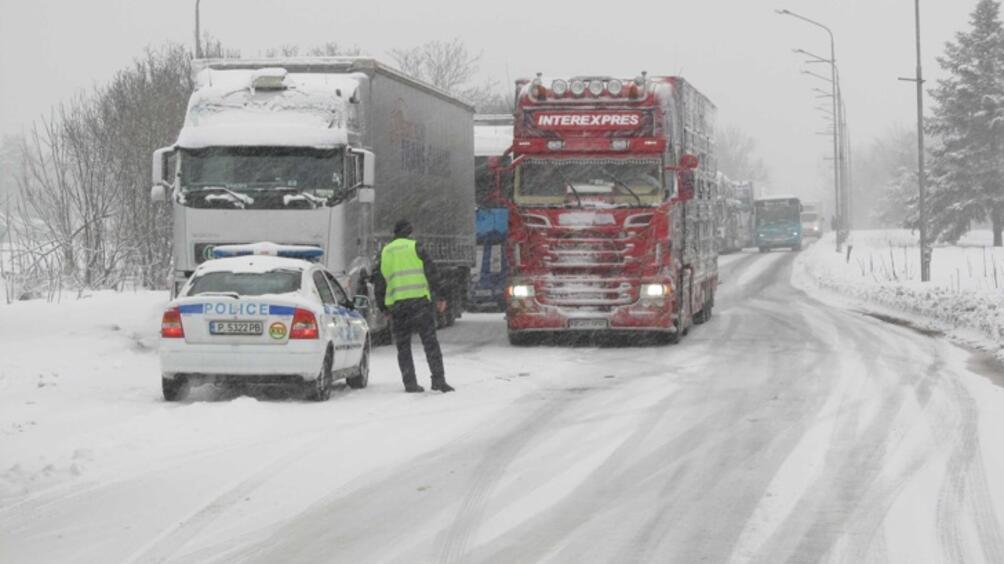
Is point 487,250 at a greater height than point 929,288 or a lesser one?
greater

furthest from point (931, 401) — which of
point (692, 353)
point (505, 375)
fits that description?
point (692, 353)

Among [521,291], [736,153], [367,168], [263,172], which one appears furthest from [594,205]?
[736,153]

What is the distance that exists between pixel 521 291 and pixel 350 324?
20.0 ft

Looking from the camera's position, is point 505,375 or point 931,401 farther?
point 505,375

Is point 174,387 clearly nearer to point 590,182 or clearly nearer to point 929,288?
point 590,182

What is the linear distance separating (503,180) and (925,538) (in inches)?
566

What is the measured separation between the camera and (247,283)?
14.7m

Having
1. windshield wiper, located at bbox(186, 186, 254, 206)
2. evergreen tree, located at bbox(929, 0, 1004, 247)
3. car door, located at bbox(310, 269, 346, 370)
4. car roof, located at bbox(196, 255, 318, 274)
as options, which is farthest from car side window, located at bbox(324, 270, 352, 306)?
evergreen tree, located at bbox(929, 0, 1004, 247)

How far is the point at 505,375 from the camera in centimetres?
1762

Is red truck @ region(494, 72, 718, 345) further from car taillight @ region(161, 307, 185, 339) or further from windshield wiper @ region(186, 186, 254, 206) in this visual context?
car taillight @ region(161, 307, 185, 339)

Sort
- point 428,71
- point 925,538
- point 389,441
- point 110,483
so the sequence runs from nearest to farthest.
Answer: point 925,538 < point 110,483 < point 389,441 < point 428,71

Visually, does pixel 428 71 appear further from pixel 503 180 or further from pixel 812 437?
pixel 812 437

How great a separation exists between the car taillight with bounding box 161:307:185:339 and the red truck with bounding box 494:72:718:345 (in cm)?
798

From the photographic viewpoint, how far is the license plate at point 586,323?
2131cm
